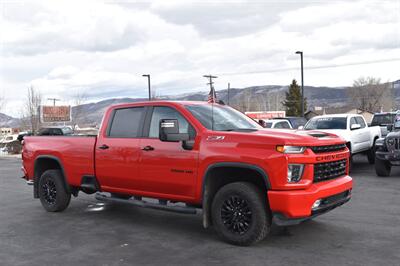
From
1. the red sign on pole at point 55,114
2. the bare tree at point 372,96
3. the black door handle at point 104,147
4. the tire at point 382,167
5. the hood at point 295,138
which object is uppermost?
the bare tree at point 372,96

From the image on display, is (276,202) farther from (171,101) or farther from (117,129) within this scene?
(117,129)

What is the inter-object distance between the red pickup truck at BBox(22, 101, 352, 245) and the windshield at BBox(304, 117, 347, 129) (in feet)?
25.1

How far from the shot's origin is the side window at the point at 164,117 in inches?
250

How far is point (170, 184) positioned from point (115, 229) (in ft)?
4.14

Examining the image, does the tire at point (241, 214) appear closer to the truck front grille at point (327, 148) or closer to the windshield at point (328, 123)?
the truck front grille at point (327, 148)

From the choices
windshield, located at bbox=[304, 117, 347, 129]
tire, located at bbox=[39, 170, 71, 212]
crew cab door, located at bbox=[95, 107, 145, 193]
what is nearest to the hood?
crew cab door, located at bbox=[95, 107, 145, 193]

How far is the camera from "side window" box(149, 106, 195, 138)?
635 cm

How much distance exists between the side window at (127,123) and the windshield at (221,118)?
902mm

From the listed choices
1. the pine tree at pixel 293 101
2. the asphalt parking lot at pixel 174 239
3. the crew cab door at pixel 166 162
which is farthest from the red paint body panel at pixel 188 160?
the pine tree at pixel 293 101

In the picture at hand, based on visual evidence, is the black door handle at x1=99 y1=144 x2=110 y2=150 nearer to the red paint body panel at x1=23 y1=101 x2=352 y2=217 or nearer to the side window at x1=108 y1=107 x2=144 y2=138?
the red paint body panel at x1=23 y1=101 x2=352 y2=217

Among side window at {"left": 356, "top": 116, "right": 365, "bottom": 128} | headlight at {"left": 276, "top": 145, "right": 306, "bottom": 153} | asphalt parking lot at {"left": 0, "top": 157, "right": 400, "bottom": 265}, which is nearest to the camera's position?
asphalt parking lot at {"left": 0, "top": 157, "right": 400, "bottom": 265}

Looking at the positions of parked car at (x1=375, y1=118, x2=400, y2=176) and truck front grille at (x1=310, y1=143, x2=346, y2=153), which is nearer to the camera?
truck front grille at (x1=310, y1=143, x2=346, y2=153)

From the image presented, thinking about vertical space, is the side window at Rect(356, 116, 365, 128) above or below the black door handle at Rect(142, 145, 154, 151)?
above

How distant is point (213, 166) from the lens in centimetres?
580
